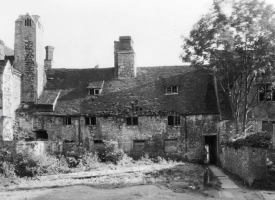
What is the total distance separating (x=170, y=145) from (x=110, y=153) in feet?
18.1

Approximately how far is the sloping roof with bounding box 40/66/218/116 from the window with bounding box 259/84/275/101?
3973 millimetres

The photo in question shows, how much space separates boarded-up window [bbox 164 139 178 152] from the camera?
27.6 m

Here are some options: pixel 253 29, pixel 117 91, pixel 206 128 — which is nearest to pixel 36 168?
pixel 117 91

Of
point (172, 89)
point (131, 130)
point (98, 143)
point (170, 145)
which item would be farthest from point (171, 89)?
point (98, 143)

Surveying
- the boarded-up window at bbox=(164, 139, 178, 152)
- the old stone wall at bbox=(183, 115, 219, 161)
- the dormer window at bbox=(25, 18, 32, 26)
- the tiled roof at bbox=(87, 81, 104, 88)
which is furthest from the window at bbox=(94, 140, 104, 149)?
the dormer window at bbox=(25, 18, 32, 26)

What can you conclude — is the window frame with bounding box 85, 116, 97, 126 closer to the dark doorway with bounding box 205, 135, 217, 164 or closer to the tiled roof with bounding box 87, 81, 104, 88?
the tiled roof with bounding box 87, 81, 104, 88

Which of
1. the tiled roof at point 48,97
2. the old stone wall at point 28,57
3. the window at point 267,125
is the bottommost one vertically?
the window at point 267,125

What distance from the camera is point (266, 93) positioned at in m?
26.3

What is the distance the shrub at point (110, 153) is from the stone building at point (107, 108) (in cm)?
168

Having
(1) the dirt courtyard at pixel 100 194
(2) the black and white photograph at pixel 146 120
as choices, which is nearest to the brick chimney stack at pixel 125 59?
(2) the black and white photograph at pixel 146 120

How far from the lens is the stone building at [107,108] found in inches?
1078

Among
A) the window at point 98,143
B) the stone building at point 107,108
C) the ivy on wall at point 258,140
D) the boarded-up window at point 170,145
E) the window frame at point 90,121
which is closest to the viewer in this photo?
the ivy on wall at point 258,140

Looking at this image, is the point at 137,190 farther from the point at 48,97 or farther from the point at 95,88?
the point at 48,97

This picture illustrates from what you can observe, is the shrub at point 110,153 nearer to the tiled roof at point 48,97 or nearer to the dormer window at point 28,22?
the tiled roof at point 48,97
